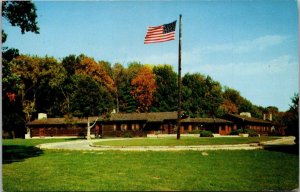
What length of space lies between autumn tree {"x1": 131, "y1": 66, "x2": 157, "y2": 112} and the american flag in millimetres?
48858

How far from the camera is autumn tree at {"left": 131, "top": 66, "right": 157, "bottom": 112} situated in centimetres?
7369

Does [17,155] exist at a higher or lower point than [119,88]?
lower

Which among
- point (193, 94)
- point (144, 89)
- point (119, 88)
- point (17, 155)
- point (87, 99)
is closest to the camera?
point (17, 155)

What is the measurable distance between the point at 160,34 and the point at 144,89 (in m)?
50.9

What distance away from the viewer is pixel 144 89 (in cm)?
7500

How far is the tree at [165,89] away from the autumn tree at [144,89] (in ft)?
4.36

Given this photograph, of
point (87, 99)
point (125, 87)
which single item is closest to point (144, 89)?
point (125, 87)

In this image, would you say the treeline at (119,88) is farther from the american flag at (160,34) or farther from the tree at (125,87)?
the american flag at (160,34)

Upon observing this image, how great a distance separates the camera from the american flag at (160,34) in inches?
944

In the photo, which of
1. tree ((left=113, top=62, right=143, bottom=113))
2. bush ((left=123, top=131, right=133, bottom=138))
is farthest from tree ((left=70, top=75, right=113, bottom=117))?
tree ((left=113, top=62, right=143, bottom=113))

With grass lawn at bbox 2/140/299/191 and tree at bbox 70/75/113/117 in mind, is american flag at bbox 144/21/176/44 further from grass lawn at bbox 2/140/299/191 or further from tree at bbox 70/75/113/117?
tree at bbox 70/75/113/117

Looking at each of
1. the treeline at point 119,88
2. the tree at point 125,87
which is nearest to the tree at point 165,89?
the treeline at point 119,88

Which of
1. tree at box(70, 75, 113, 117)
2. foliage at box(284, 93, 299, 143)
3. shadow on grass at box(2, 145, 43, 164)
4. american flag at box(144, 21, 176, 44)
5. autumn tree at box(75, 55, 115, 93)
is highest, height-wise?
autumn tree at box(75, 55, 115, 93)

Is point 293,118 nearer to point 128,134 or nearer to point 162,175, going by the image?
point 162,175
